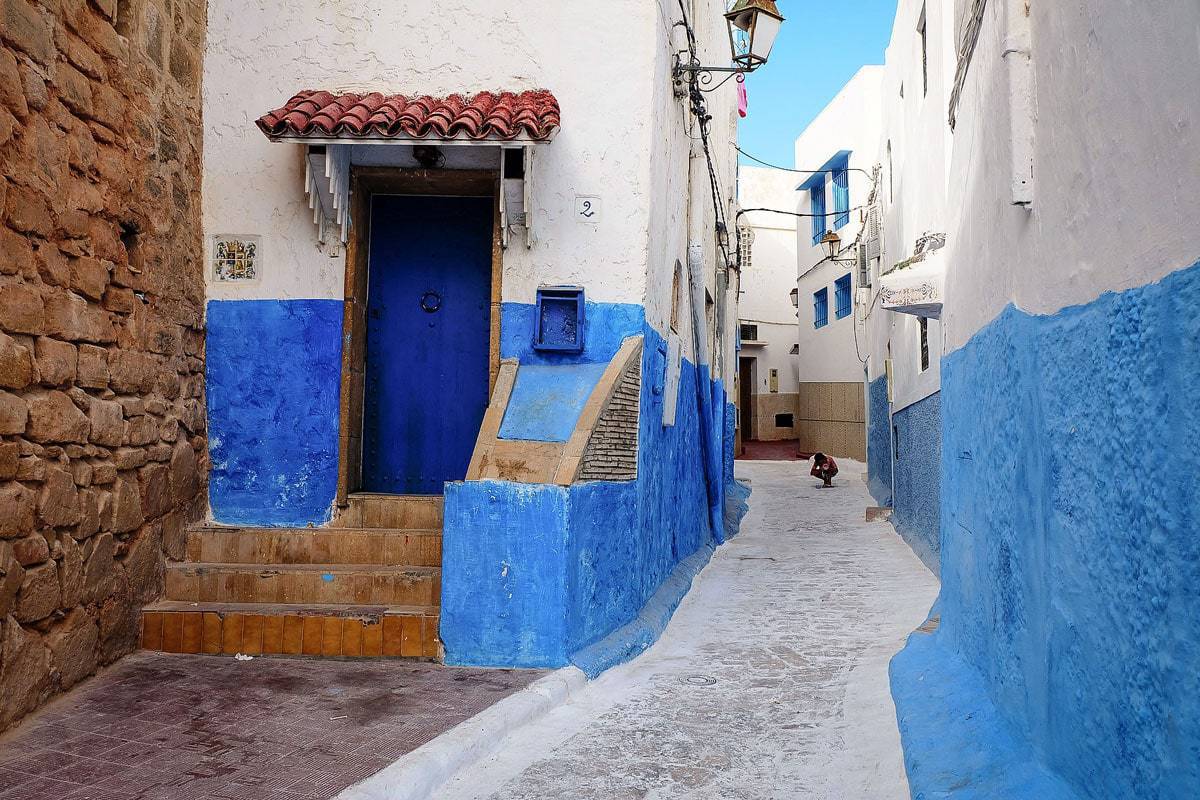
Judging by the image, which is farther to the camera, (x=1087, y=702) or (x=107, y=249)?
(x=107, y=249)

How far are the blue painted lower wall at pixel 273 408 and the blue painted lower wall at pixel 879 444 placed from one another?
400 inches

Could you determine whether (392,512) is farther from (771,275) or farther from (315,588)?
(771,275)

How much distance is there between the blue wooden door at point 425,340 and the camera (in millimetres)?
7102

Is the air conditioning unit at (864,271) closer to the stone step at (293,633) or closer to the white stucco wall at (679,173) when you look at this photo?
the white stucco wall at (679,173)

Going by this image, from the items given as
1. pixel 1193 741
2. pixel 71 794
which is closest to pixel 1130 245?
pixel 1193 741

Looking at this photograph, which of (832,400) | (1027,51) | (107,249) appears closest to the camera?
(1027,51)

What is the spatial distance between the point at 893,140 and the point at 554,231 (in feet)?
27.6

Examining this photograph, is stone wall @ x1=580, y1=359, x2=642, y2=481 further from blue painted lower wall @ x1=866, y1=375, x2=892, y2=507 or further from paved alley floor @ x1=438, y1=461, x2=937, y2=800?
blue painted lower wall @ x1=866, y1=375, x2=892, y2=507

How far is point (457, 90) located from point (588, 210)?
123cm

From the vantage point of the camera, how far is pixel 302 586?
18.3 feet

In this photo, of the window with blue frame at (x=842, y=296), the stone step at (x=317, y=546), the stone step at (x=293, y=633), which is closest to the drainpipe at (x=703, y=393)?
the stone step at (x=317, y=546)

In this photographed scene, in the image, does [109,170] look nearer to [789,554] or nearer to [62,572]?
[62,572]

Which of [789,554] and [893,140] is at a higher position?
[893,140]

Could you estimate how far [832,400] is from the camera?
25.6 m
